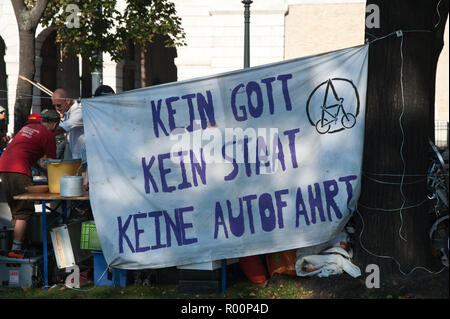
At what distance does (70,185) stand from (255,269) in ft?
7.25

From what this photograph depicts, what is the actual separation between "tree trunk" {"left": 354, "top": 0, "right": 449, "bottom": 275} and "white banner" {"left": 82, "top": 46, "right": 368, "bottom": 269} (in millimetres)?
181

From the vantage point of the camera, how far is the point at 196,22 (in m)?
21.9

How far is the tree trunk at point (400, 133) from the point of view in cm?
590

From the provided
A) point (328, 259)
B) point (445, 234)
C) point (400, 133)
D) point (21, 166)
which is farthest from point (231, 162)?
point (21, 166)

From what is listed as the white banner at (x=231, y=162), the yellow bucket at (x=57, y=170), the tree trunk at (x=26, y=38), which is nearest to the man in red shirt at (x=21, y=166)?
the yellow bucket at (x=57, y=170)

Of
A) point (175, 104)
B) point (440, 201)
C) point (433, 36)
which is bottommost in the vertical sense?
point (440, 201)

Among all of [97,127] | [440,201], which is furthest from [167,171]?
[440,201]

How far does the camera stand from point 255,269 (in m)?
6.43

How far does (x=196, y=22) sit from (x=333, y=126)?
16754mm

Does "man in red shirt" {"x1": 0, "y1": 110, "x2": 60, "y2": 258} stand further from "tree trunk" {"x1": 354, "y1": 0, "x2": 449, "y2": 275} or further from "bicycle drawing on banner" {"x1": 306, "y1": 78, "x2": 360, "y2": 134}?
"tree trunk" {"x1": 354, "y1": 0, "x2": 449, "y2": 275}

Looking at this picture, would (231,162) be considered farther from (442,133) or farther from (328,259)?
(442,133)

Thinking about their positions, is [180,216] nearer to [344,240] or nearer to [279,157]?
[279,157]

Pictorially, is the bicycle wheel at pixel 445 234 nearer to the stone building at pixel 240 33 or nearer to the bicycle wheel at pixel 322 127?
the bicycle wheel at pixel 322 127

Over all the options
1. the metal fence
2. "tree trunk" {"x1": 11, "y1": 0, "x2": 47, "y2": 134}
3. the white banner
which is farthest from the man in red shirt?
the metal fence
